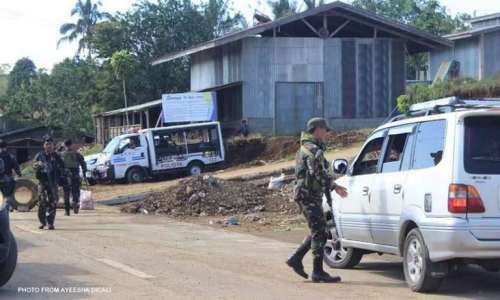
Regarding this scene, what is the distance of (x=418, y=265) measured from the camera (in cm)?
826

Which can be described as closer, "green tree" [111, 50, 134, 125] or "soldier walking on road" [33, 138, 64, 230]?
"soldier walking on road" [33, 138, 64, 230]

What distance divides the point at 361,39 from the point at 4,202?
27.4 metres

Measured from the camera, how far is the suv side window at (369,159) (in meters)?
9.72

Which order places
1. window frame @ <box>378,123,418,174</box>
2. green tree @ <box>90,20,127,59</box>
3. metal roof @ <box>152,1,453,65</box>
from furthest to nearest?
green tree @ <box>90,20,127,59</box> < metal roof @ <box>152,1,453,65</box> < window frame @ <box>378,123,418,174</box>

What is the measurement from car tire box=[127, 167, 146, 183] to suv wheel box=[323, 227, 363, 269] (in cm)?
2128

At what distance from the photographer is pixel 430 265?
26.2 feet

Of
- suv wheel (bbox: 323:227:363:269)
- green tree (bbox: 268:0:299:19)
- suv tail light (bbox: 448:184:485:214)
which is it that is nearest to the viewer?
suv tail light (bbox: 448:184:485:214)

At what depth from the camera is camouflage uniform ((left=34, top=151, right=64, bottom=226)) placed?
15.4m

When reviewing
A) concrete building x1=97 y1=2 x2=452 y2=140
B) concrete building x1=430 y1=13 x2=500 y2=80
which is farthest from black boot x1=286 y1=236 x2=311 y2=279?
concrete building x1=430 y1=13 x2=500 y2=80

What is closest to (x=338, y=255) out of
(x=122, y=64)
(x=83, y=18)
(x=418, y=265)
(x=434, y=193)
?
(x=418, y=265)

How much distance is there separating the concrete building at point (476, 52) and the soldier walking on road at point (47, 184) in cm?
2432

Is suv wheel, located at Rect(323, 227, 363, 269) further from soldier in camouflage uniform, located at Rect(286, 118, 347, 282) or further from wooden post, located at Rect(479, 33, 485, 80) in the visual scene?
wooden post, located at Rect(479, 33, 485, 80)

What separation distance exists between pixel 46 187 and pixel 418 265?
9370 millimetres

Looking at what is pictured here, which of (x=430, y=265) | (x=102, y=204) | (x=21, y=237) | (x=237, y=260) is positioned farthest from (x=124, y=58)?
(x=430, y=265)
